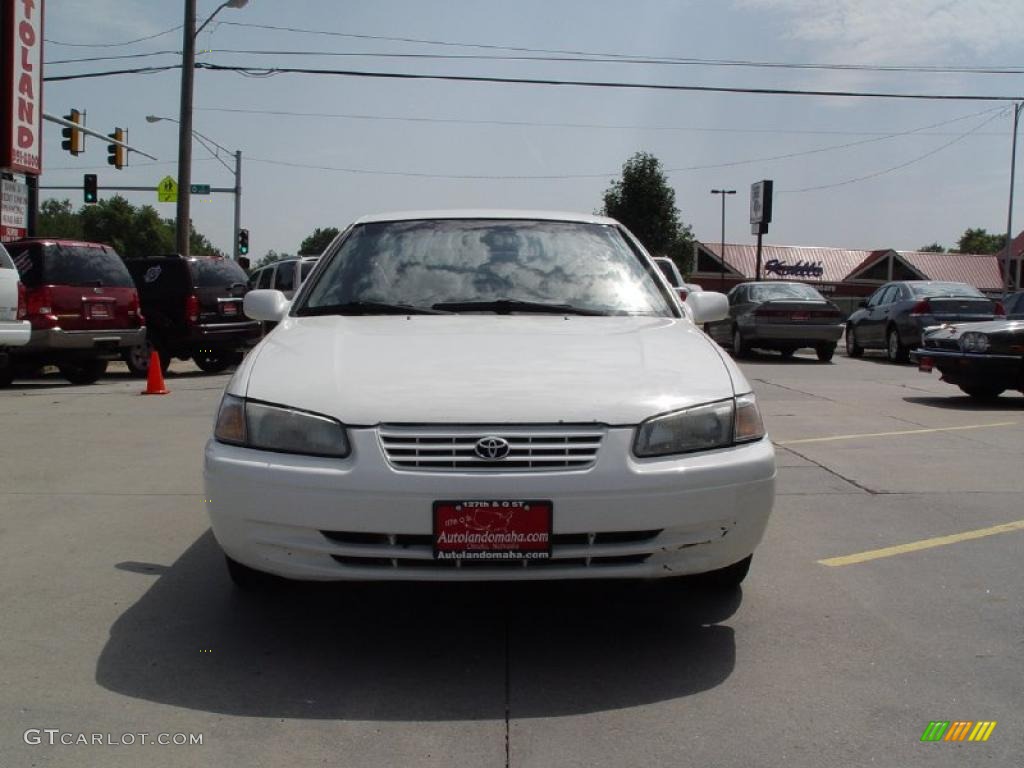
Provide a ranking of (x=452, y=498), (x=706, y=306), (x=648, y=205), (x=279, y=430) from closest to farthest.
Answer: (x=452, y=498)
(x=279, y=430)
(x=706, y=306)
(x=648, y=205)

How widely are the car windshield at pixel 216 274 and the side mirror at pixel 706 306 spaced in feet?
38.7

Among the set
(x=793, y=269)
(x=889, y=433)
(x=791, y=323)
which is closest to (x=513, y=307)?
(x=889, y=433)

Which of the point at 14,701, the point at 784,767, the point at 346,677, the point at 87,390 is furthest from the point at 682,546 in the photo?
the point at 87,390

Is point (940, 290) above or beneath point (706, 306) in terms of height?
above

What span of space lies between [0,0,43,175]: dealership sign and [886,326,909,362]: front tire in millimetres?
16040

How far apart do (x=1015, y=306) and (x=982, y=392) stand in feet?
4.49

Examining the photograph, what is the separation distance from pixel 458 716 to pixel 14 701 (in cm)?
137

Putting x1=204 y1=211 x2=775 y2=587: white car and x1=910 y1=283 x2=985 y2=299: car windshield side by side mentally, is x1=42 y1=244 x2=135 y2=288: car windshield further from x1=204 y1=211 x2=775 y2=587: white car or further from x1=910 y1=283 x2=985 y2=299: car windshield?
x1=910 y1=283 x2=985 y2=299: car windshield

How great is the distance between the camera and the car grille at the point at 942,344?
11.6m

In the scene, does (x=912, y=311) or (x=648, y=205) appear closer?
(x=912, y=311)

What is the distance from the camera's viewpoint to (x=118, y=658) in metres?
3.56

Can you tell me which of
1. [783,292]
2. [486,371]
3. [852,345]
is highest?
[783,292]

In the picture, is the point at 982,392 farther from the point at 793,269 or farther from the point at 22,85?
the point at 793,269

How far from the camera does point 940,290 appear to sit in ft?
62.2
